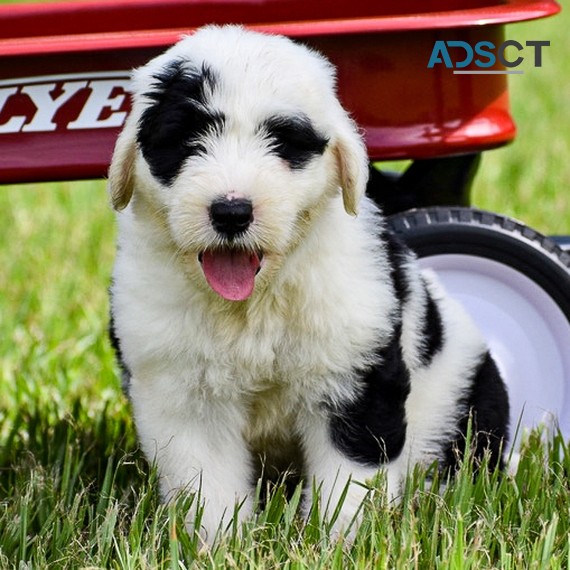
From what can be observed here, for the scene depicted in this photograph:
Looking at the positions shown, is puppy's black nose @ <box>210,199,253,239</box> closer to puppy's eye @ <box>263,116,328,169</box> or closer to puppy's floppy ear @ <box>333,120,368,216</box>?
puppy's eye @ <box>263,116,328,169</box>

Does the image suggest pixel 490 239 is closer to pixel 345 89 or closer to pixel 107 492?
pixel 345 89

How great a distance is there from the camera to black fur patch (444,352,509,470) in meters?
3.81

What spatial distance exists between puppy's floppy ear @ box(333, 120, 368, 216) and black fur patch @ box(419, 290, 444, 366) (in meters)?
0.59

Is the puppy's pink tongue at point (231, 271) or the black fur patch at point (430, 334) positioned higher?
the puppy's pink tongue at point (231, 271)

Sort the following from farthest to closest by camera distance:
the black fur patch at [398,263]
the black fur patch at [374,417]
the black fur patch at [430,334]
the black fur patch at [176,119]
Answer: the black fur patch at [430,334], the black fur patch at [398,263], the black fur patch at [374,417], the black fur patch at [176,119]

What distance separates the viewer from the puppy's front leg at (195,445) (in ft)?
11.0

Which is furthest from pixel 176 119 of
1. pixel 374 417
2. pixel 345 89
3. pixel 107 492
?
pixel 107 492

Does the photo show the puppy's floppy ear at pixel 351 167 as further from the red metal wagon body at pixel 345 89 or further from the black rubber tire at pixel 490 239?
the black rubber tire at pixel 490 239

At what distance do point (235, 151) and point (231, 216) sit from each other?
175 millimetres

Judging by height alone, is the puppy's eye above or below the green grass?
above

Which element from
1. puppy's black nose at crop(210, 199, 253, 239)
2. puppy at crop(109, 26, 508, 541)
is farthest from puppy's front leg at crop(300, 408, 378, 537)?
puppy's black nose at crop(210, 199, 253, 239)

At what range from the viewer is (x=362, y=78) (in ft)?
13.0

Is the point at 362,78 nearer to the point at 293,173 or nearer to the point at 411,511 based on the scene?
the point at 293,173

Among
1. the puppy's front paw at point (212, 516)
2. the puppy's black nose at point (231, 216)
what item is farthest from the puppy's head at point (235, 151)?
the puppy's front paw at point (212, 516)
